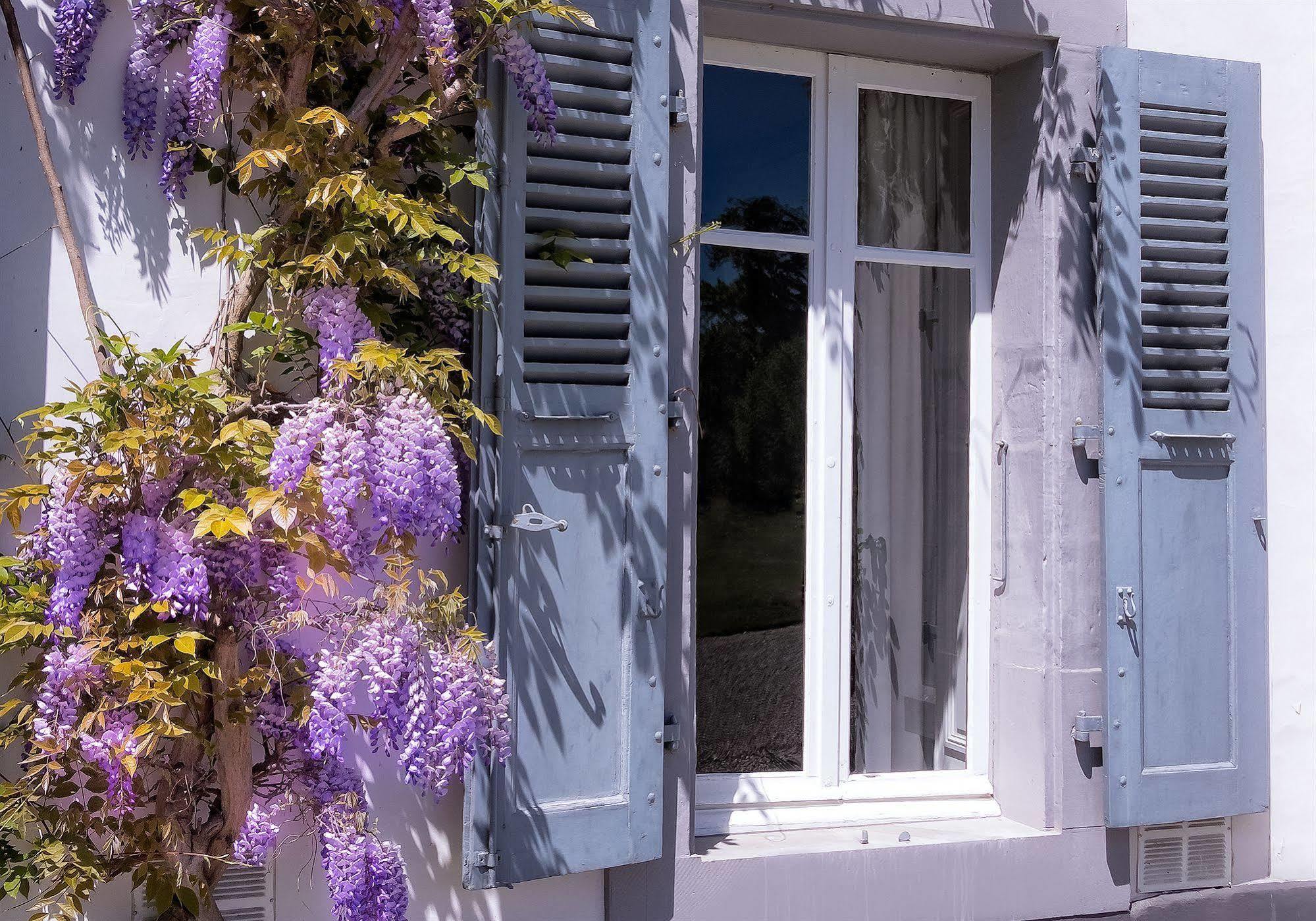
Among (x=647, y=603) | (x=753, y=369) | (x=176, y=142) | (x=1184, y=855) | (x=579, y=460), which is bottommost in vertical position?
(x=1184, y=855)

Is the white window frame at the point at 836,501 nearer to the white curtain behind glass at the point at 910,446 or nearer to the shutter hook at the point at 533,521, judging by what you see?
the white curtain behind glass at the point at 910,446

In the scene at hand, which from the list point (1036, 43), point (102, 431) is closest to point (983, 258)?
point (1036, 43)

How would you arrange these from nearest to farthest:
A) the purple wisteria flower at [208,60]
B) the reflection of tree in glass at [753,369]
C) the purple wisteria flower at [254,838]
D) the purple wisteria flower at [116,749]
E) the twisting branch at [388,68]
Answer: the purple wisteria flower at [116,749], the purple wisteria flower at [254,838], the purple wisteria flower at [208,60], the twisting branch at [388,68], the reflection of tree in glass at [753,369]

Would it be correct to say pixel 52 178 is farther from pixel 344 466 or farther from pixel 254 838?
pixel 254 838

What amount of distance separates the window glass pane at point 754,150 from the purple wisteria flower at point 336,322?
1.19 m

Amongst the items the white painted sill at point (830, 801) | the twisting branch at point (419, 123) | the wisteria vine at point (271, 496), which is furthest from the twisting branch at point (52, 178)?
the white painted sill at point (830, 801)

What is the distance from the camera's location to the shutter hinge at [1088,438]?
3.28 metres

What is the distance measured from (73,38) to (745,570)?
6.72 feet

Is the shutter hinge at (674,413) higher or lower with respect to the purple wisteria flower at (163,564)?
higher

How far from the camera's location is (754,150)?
3348mm

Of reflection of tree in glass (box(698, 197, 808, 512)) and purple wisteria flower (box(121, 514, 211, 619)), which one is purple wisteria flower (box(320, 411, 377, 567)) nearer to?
purple wisteria flower (box(121, 514, 211, 619))

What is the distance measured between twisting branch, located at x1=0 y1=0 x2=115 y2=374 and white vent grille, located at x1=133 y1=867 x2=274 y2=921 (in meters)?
1.14

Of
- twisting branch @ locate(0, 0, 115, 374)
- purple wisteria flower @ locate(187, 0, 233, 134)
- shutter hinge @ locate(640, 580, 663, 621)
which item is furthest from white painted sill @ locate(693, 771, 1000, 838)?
purple wisteria flower @ locate(187, 0, 233, 134)

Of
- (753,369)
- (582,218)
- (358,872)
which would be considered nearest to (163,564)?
(358,872)
